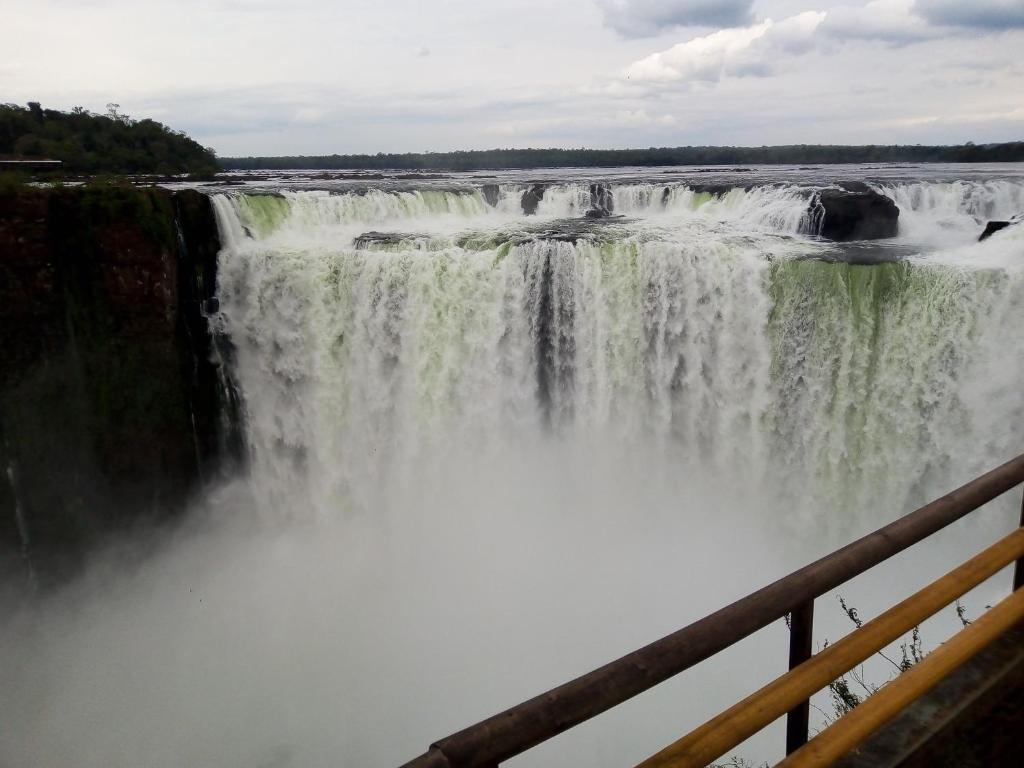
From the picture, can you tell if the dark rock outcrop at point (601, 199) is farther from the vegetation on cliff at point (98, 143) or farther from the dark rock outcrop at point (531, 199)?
the vegetation on cliff at point (98, 143)

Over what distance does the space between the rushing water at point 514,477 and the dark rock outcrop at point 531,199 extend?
509cm

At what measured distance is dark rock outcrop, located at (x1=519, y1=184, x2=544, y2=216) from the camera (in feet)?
55.1

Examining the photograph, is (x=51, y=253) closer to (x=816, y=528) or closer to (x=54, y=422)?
(x=54, y=422)

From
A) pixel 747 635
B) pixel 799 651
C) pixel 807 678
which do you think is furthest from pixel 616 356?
pixel 747 635

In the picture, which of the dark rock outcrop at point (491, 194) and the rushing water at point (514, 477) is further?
the dark rock outcrop at point (491, 194)

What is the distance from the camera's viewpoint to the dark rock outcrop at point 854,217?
1288 centimetres

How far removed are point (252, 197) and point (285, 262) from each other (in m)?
2.53

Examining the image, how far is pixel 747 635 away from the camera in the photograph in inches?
57.5

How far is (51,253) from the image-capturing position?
Answer: 933 centimetres

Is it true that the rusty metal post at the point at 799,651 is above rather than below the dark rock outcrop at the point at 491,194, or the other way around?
below

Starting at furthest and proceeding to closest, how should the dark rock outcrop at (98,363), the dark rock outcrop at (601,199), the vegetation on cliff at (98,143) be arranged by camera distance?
the vegetation on cliff at (98,143)
the dark rock outcrop at (601,199)
the dark rock outcrop at (98,363)

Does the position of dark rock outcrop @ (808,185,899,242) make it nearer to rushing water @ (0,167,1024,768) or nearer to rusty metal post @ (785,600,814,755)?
rushing water @ (0,167,1024,768)

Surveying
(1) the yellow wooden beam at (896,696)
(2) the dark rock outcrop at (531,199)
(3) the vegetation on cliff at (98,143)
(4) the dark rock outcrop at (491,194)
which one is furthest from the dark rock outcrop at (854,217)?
(3) the vegetation on cliff at (98,143)

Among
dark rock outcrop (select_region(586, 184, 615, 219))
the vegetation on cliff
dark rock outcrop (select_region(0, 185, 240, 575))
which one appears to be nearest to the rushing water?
dark rock outcrop (select_region(0, 185, 240, 575))
